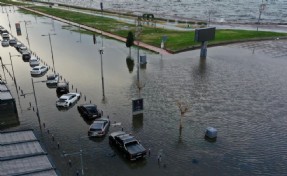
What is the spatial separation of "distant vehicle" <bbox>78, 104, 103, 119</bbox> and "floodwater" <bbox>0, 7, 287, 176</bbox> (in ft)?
2.74

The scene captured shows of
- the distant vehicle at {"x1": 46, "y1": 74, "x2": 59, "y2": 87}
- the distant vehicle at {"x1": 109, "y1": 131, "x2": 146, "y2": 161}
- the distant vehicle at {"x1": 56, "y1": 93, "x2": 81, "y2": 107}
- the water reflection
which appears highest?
the distant vehicle at {"x1": 46, "y1": 74, "x2": 59, "y2": 87}

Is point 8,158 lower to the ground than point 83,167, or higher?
higher

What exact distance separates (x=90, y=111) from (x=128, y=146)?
30.2ft

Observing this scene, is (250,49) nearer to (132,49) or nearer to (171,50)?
(171,50)

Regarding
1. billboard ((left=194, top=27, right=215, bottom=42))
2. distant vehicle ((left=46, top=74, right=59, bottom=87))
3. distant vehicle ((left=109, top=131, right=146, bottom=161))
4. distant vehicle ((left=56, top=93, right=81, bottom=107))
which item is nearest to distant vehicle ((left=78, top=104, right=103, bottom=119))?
distant vehicle ((left=56, top=93, right=81, bottom=107))

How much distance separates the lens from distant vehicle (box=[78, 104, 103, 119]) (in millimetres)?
33969

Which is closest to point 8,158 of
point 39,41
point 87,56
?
point 87,56

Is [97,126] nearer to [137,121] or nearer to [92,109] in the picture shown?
[92,109]

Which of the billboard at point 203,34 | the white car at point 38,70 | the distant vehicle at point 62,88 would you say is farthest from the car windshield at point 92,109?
the billboard at point 203,34

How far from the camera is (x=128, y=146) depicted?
27266 mm

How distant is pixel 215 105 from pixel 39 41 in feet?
190

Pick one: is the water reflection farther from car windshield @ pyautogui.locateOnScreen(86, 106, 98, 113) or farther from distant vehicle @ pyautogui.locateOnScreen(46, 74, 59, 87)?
distant vehicle @ pyautogui.locateOnScreen(46, 74, 59, 87)

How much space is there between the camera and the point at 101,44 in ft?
241

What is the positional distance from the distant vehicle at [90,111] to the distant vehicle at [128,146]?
19.5 feet
